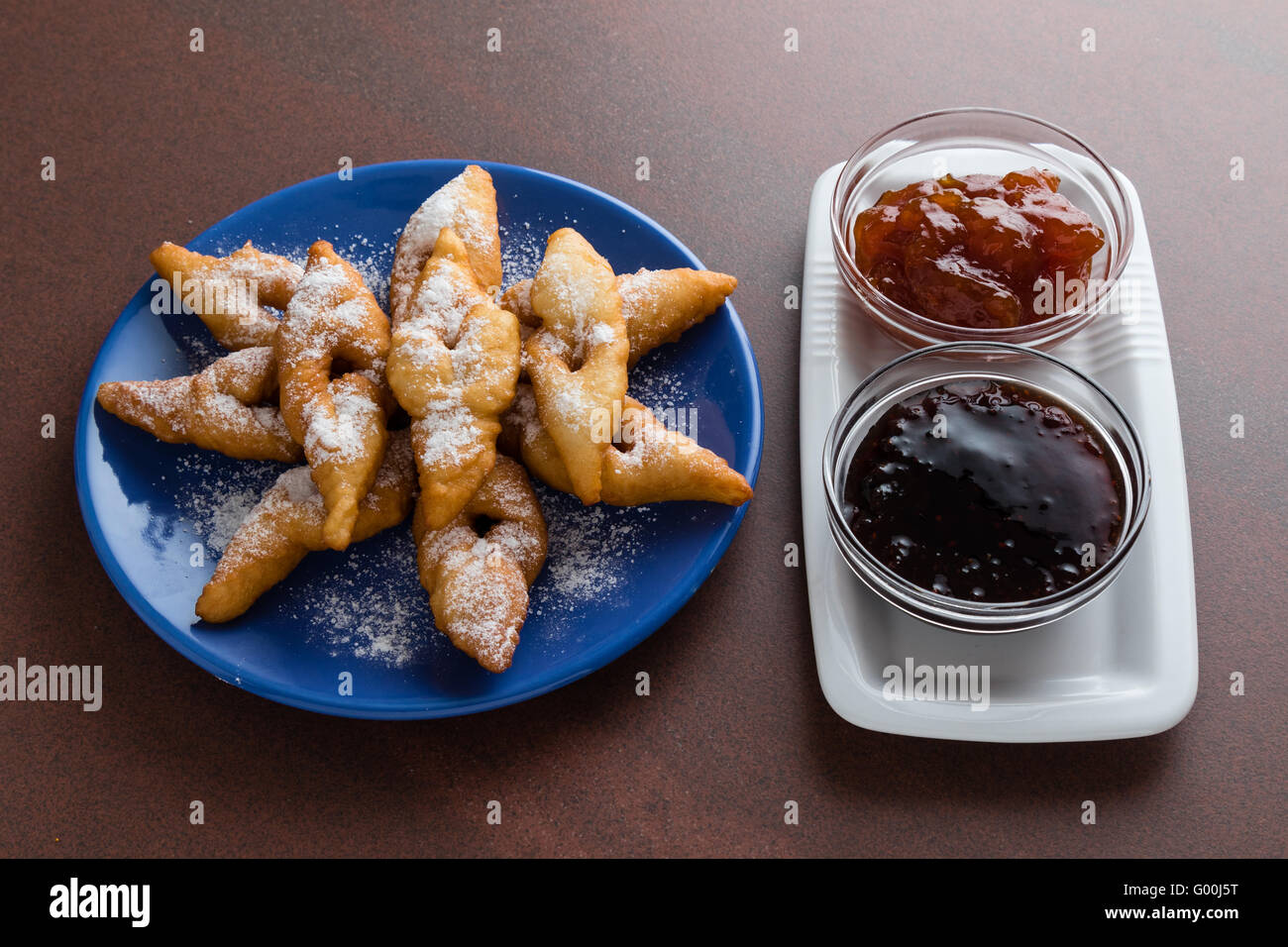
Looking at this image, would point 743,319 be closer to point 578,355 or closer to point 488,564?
point 578,355

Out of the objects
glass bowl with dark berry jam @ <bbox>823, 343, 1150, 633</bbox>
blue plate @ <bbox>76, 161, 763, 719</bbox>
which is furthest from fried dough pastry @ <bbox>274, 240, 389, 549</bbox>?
glass bowl with dark berry jam @ <bbox>823, 343, 1150, 633</bbox>

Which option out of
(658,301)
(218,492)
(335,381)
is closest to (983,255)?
(658,301)

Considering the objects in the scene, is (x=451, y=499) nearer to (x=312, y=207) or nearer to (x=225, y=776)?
(x=225, y=776)

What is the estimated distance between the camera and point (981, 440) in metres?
1.29

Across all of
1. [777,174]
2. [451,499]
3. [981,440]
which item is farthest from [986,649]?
[777,174]

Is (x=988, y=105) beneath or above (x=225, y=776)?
above

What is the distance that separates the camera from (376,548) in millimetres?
1399

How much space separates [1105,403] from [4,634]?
5.13 feet

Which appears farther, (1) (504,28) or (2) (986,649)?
(1) (504,28)

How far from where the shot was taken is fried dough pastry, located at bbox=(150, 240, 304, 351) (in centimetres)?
145

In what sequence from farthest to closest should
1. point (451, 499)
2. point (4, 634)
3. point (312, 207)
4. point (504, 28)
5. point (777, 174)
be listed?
point (504, 28), point (777, 174), point (312, 207), point (4, 634), point (451, 499)

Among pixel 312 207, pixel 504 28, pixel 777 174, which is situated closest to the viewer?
pixel 312 207

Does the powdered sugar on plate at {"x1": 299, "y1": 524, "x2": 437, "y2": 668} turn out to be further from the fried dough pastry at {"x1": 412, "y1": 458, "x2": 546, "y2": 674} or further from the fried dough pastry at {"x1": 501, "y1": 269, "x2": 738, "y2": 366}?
the fried dough pastry at {"x1": 501, "y1": 269, "x2": 738, "y2": 366}
